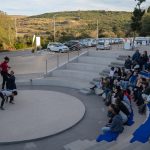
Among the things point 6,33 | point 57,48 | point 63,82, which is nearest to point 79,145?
point 63,82

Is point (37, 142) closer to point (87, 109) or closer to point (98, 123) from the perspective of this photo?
point (98, 123)

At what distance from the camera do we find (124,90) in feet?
43.9

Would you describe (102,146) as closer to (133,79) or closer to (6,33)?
(133,79)

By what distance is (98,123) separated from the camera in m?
12.2

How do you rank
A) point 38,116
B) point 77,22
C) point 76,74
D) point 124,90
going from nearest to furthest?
point 38,116, point 124,90, point 76,74, point 77,22

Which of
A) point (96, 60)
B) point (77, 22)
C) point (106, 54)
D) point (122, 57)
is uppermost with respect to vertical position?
point (77, 22)

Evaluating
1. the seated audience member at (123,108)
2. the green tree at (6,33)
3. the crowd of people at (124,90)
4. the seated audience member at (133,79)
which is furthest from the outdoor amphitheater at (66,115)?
the green tree at (6,33)

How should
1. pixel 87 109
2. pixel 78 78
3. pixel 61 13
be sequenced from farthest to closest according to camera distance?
1. pixel 61 13
2. pixel 78 78
3. pixel 87 109

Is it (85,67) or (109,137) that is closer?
(109,137)

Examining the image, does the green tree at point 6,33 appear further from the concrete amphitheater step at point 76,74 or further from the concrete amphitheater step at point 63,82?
the concrete amphitheater step at point 63,82

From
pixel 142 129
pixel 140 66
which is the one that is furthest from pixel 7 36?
pixel 142 129

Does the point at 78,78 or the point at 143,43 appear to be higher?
the point at 143,43

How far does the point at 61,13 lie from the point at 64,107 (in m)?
139

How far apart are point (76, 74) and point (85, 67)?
1.06 metres
